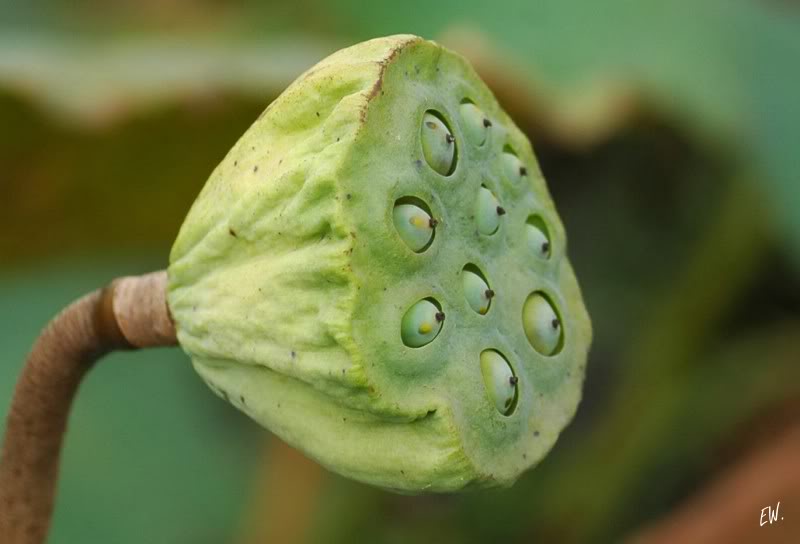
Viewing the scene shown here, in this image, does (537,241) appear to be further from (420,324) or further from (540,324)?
(420,324)

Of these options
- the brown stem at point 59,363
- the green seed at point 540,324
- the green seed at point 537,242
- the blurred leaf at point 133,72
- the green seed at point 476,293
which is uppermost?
the blurred leaf at point 133,72

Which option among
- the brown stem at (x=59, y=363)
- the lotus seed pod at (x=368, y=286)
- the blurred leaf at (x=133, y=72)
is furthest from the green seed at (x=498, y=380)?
the blurred leaf at (x=133, y=72)

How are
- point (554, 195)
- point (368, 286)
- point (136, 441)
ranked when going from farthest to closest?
point (554, 195), point (136, 441), point (368, 286)

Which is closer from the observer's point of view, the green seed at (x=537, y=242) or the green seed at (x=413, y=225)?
the green seed at (x=413, y=225)

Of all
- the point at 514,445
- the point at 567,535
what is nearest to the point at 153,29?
the point at 567,535

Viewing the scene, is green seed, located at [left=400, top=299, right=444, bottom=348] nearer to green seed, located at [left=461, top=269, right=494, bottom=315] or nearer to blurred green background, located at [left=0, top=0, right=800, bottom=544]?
green seed, located at [left=461, top=269, right=494, bottom=315]

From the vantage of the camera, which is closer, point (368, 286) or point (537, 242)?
point (368, 286)

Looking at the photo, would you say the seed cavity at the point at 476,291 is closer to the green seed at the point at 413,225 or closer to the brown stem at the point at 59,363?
the green seed at the point at 413,225

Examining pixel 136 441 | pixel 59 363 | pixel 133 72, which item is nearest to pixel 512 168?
pixel 59 363
